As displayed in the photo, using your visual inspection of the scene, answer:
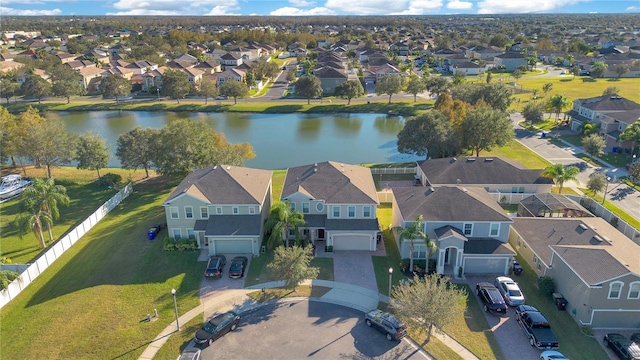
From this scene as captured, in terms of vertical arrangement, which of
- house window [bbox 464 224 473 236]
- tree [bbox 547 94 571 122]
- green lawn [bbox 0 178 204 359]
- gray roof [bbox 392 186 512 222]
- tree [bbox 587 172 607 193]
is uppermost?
tree [bbox 547 94 571 122]

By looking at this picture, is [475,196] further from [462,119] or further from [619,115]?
[619,115]

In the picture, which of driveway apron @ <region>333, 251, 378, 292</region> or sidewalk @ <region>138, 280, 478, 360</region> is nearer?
sidewalk @ <region>138, 280, 478, 360</region>

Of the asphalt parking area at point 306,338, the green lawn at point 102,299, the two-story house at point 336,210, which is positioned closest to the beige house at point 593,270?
the asphalt parking area at point 306,338

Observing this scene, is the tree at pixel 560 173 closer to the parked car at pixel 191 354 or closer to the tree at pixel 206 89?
the parked car at pixel 191 354

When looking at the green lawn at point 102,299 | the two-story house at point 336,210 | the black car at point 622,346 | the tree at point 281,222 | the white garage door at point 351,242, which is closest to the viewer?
the black car at point 622,346

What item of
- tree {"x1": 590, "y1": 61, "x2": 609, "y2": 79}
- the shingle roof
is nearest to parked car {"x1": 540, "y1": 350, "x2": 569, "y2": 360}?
the shingle roof

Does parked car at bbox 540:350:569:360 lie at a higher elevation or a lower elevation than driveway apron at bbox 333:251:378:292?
higher

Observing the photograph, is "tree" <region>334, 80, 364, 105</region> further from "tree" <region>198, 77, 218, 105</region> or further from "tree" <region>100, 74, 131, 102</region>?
"tree" <region>100, 74, 131, 102</region>
